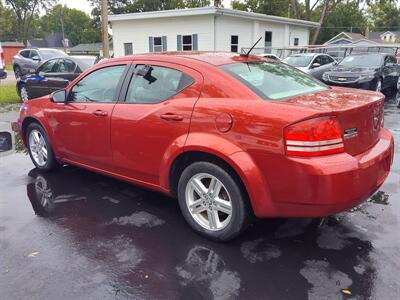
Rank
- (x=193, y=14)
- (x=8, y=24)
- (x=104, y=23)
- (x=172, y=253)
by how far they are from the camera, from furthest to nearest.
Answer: (x=8, y=24) < (x=193, y=14) < (x=104, y=23) < (x=172, y=253)

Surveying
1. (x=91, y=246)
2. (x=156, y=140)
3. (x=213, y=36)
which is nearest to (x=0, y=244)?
(x=91, y=246)

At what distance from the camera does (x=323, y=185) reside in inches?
109

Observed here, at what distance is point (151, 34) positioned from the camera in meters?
24.1

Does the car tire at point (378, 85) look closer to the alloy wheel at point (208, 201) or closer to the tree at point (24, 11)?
the alloy wheel at point (208, 201)

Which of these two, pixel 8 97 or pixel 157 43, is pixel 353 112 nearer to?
pixel 8 97

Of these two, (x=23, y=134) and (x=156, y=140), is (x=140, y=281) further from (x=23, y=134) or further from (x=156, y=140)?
(x=23, y=134)

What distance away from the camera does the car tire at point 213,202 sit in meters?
3.19

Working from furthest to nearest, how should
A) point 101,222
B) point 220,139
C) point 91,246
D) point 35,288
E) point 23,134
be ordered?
point 23,134 → point 101,222 → point 91,246 → point 220,139 → point 35,288

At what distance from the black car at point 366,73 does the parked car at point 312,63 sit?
3.89ft

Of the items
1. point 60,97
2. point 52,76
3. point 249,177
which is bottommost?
point 249,177

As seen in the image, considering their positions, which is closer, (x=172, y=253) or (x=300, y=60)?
(x=172, y=253)

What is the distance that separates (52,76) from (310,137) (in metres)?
9.93

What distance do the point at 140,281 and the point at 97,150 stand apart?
1.84 m

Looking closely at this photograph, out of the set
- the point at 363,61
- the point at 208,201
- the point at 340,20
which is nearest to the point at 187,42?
the point at 363,61
